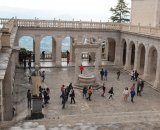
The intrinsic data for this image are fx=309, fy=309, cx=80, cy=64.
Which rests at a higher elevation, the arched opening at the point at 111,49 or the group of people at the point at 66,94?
the arched opening at the point at 111,49

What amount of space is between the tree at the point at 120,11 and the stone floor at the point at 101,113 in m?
29.0

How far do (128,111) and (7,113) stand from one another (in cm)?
920

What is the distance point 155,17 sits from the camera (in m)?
35.7

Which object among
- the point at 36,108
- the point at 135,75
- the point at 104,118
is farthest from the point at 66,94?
the point at 135,75

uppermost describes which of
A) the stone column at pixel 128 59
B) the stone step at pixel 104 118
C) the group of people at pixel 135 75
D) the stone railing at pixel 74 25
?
the stone railing at pixel 74 25

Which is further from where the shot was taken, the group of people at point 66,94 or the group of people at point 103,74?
the group of people at point 103,74

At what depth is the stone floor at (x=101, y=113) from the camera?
65.0 feet

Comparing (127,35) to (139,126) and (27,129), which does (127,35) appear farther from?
(27,129)

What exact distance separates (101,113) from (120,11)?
125 ft

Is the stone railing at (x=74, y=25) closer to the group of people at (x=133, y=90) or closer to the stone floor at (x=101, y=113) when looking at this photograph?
the group of people at (x=133, y=90)

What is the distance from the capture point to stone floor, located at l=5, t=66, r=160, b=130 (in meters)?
19.8

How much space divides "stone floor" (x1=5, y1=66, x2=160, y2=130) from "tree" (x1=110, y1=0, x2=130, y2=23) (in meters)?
29.0

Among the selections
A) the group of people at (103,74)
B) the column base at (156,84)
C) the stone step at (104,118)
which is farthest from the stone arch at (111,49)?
the stone step at (104,118)

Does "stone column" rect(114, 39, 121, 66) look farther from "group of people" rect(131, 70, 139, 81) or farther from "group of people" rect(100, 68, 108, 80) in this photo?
"group of people" rect(131, 70, 139, 81)
